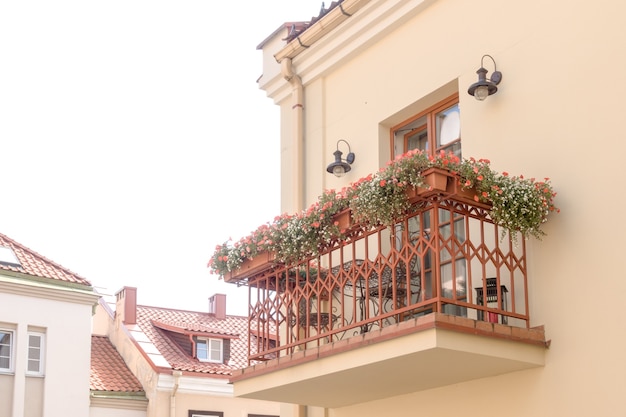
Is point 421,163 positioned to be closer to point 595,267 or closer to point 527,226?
point 527,226

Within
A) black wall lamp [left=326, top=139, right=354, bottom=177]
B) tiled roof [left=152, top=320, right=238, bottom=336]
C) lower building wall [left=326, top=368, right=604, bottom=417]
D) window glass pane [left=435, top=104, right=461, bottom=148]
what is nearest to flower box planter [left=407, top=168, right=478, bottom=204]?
lower building wall [left=326, top=368, right=604, bottom=417]

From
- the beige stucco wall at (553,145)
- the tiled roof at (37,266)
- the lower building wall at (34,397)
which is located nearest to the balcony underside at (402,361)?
the beige stucco wall at (553,145)

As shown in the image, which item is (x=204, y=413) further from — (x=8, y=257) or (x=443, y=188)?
(x=443, y=188)

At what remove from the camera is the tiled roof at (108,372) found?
2783 cm

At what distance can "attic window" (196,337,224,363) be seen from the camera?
3027 centimetres

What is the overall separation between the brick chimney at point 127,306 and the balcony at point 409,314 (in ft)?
69.9

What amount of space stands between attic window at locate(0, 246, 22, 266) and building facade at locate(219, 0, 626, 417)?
44.0ft

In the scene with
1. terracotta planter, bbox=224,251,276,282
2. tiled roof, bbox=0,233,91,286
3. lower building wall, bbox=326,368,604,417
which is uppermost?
tiled roof, bbox=0,233,91,286

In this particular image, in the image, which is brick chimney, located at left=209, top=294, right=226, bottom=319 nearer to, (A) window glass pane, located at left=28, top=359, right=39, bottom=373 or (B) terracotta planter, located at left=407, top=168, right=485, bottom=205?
(A) window glass pane, located at left=28, top=359, right=39, bottom=373

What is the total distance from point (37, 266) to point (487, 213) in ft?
55.5

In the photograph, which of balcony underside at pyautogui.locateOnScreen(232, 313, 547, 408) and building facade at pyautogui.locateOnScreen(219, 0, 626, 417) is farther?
building facade at pyautogui.locateOnScreen(219, 0, 626, 417)

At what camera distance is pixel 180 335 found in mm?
30734

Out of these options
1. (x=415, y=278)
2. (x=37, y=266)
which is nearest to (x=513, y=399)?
(x=415, y=278)

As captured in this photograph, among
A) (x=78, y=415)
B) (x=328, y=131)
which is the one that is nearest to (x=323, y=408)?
(x=328, y=131)
